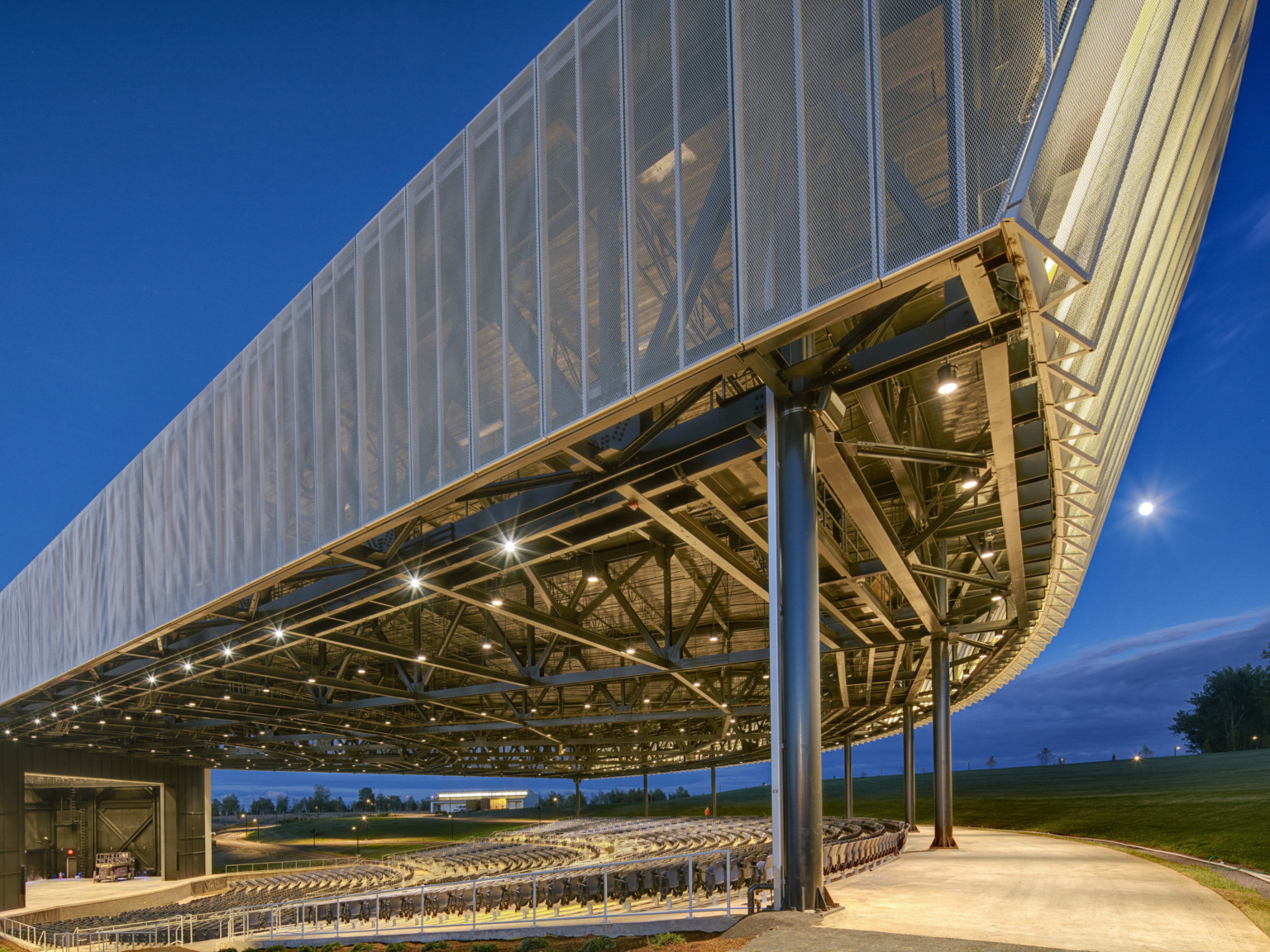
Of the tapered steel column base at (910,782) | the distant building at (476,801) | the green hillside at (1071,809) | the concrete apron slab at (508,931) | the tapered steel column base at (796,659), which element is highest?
the tapered steel column base at (796,659)

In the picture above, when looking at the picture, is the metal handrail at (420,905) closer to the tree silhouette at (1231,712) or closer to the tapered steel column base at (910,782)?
the tapered steel column base at (910,782)

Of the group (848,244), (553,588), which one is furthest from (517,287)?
(553,588)

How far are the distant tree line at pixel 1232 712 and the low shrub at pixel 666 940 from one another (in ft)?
426

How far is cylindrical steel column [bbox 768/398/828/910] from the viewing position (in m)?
9.69

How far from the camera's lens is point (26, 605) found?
36.7 meters

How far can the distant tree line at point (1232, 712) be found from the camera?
11144 cm

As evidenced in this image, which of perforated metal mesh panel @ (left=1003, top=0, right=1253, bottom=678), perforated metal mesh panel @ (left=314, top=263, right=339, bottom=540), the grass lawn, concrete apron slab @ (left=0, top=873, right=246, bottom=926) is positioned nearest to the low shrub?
perforated metal mesh panel @ (left=1003, top=0, right=1253, bottom=678)

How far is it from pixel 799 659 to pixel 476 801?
146619 millimetres

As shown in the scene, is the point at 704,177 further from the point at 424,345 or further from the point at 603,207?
the point at 424,345

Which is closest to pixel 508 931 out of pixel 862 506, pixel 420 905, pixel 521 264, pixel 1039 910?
pixel 420 905

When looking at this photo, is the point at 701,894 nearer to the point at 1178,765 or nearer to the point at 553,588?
the point at 553,588

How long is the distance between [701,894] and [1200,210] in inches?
753

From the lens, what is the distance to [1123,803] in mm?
64375

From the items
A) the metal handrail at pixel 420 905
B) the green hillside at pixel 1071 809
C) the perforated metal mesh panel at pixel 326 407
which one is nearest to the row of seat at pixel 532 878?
the metal handrail at pixel 420 905
